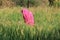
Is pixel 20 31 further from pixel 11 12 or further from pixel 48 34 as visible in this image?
pixel 11 12

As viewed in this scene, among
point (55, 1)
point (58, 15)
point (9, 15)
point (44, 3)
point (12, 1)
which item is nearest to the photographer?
point (9, 15)

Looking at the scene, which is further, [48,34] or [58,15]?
[58,15]

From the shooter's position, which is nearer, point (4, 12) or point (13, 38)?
point (13, 38)

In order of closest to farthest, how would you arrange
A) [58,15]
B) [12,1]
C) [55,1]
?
[58,15], [12,1], [55,1]

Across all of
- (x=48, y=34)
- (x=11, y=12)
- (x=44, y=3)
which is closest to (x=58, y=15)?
(x=11, y=12)

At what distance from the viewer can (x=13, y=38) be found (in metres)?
4.30

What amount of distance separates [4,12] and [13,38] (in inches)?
116

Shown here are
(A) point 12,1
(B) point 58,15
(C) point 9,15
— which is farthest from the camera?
(A) point 12,1

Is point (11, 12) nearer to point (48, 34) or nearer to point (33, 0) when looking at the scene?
point (48, 34)

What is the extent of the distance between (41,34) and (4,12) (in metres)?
3.09

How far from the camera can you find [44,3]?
12828 millimetres

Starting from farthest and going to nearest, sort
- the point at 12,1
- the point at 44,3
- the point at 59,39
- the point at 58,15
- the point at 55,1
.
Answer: the point at 55,1 < the point at 44,3 < the point at 12,1 < the point at 58,15 < the point at 59,39

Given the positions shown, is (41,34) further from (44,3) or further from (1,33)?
(44,3)

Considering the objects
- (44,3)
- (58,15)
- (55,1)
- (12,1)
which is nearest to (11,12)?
(58,15)
